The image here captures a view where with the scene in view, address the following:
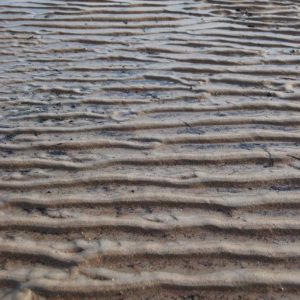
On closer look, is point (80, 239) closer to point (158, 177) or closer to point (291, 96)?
point (158, 177)

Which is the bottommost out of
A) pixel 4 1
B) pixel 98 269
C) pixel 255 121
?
pixel 98 269

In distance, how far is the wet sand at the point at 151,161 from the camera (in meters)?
2.14

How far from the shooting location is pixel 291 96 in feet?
11.5

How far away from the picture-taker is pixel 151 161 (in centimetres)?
286

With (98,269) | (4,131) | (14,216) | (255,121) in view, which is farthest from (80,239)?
(255,121)

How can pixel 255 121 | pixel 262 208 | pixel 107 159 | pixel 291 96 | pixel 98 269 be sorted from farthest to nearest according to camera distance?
pixel 291 96, pixel 255 121, pixel 107 159, pixel 262 208, pixel 98 269

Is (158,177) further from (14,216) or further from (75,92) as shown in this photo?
(75,92)

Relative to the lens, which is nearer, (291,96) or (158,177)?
(158,177)

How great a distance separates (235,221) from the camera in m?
2.39

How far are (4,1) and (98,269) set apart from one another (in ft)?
14.4

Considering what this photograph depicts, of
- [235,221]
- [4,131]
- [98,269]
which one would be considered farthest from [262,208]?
[4,131]

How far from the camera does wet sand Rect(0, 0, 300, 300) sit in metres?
2.14

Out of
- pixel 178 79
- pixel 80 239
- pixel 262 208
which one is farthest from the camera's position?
pixel 178 79

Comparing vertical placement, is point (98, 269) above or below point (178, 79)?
below
